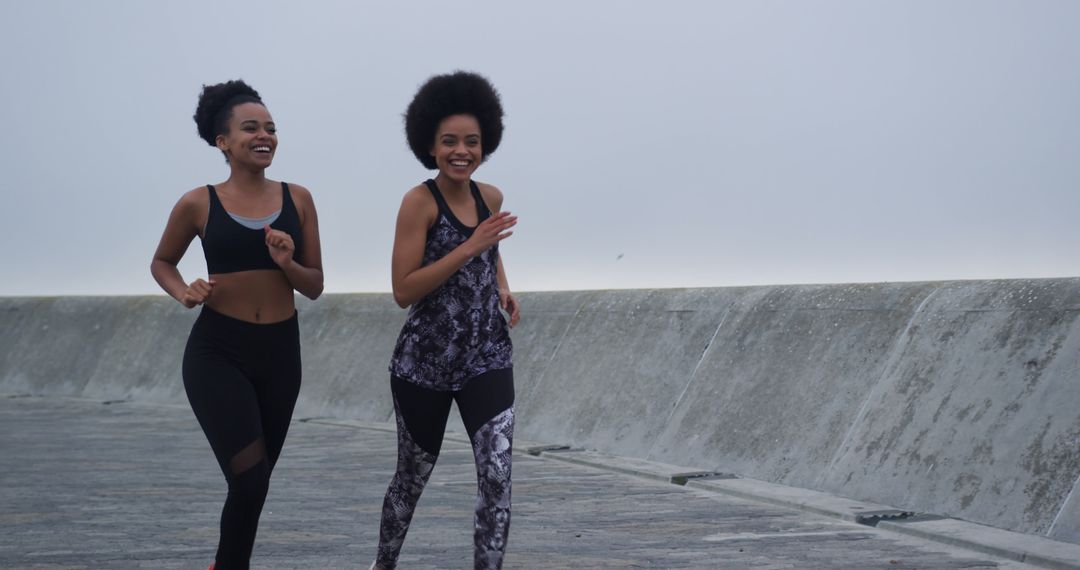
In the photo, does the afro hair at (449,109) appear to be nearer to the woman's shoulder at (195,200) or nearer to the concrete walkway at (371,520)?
the woman's shoulder at (195,200)

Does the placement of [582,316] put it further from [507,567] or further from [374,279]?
[507,567]

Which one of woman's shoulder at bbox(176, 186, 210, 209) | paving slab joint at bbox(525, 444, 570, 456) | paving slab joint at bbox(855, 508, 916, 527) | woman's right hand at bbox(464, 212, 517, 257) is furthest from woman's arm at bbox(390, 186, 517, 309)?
paving slab joint at bbox(525, 444, 570, 456)

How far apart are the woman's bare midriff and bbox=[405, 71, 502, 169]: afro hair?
65cm

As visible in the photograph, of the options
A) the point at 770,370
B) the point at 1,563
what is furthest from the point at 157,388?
the point at 1,563

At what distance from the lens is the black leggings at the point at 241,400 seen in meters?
4.59

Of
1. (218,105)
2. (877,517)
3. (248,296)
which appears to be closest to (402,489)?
(248,296)

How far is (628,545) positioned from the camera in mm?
6059

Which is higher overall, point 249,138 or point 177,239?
point 249,138

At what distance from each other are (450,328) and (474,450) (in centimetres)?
40

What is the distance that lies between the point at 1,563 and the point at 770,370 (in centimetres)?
437

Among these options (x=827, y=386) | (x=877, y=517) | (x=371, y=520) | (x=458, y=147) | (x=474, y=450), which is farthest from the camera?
(x=827, y=386)

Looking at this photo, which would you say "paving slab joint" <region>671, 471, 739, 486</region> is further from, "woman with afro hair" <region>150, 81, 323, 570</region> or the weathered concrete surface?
"woman with afro hair" <region>150, 81, 323, 570</region>

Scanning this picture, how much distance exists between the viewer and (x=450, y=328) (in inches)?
188

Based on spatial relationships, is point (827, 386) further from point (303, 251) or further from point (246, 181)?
point (246, 181)
